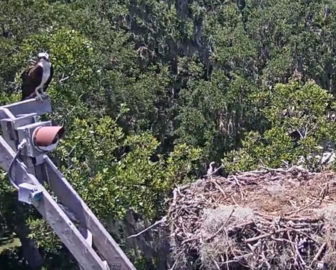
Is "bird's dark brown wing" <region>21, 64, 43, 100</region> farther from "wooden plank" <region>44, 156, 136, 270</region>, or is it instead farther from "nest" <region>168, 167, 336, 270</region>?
"nest" <region>168, 167, 336, 270</region>

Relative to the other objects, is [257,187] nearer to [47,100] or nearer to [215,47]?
[47,100]

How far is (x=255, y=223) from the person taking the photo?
7266 millimetres

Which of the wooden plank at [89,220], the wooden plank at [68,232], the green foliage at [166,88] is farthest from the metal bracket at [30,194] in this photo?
the green foliage at [166,88]

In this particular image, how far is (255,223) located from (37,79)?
291cm

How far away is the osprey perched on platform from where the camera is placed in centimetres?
525

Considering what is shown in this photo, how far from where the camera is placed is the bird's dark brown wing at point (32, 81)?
5303 mm

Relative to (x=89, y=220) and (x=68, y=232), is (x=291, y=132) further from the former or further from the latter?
(x=68, y=232)

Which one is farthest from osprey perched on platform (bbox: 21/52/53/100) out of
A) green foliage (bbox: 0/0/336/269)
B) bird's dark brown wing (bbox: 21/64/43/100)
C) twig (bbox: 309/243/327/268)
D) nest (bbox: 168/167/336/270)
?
green foliage (bbox: 0/0/336/269)

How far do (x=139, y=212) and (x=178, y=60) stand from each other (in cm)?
769

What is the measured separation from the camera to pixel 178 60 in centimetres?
1800

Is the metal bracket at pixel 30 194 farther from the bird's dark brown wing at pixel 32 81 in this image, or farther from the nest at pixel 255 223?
the nest at pixel 255 223

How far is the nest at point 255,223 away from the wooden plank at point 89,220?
2.56 meters

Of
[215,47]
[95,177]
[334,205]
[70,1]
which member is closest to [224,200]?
[334,205]

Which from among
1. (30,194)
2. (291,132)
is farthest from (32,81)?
(291,132)
